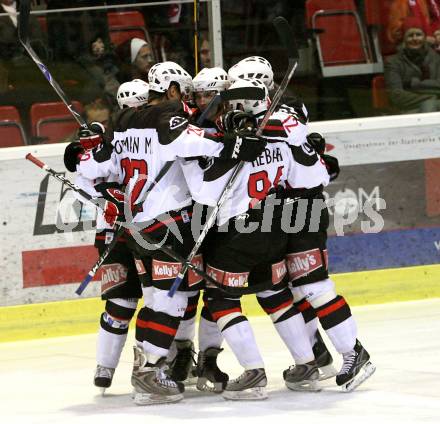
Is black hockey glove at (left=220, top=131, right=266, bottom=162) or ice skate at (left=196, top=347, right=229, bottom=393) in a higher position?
black hockey glove at (left=220, top=131, right=266, bottom=162)

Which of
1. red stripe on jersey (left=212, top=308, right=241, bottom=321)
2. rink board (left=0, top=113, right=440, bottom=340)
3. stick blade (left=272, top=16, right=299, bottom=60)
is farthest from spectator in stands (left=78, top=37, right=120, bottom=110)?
red stripe on jersey (left=212, top=308, right=241, bottom=321)

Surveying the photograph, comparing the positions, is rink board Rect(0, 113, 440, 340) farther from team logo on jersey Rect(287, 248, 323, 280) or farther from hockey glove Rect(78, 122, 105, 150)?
team logo on jersey Rect(287, 248, 323, 280)

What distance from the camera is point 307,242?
548cm

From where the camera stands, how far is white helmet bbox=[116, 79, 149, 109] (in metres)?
5.55

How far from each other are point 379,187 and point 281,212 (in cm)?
229

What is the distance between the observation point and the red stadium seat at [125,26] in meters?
7.36

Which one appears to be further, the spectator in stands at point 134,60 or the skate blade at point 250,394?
the spectator in stands at point 134,60

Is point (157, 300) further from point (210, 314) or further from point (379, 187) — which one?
point (379, 187)

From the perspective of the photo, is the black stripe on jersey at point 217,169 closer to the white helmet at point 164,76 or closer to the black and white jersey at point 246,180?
the black and white jersey at point 246,180

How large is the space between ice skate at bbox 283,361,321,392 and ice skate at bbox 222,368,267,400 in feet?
0.72

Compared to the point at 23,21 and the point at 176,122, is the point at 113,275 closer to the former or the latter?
the point at 176,122

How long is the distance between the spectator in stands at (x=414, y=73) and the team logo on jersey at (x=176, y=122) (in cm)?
282

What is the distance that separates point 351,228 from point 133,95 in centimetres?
238

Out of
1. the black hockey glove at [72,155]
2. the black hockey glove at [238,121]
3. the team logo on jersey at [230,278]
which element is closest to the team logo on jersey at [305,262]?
the team logo on jersey at [230,278]
